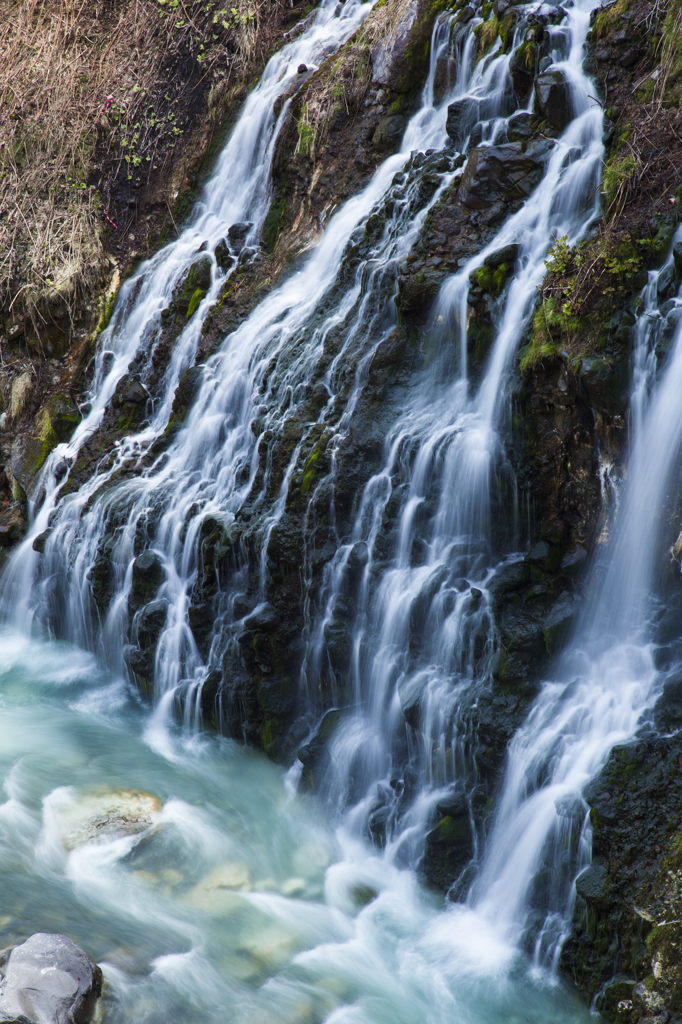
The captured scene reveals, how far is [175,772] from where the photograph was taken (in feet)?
18.8

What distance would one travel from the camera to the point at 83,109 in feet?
34.8

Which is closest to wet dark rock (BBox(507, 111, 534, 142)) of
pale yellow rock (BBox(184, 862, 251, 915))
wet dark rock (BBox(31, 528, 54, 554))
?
wet dark rock (BBox(31, 528, 54, 554))

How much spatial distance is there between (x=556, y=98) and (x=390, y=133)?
199cm

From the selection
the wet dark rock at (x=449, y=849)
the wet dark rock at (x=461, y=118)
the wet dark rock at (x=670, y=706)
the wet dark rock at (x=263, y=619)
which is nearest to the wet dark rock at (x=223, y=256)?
the wet dark rock at (x=461, y=118)

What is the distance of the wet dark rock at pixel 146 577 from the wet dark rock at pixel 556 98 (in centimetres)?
484

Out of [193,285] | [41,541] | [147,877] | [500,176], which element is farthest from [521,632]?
[193,285]

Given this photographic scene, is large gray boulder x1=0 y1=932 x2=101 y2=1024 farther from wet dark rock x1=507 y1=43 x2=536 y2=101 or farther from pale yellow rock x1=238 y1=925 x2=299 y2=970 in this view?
wet dark rock x1=507 y1=43 x2=536 y2=101

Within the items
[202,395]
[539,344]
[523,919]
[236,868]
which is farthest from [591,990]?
[202,395]

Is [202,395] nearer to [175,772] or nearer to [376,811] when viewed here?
[175,772]

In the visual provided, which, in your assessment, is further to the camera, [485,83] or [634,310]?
[485,83]

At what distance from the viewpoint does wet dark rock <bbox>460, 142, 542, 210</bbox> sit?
587 centimetres

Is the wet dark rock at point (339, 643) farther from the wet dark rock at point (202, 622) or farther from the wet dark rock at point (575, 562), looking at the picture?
the wet dark rock at point (575, 562)

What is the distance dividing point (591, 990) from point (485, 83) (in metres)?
6.77

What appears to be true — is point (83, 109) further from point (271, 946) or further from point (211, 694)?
point (271, 946)
